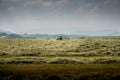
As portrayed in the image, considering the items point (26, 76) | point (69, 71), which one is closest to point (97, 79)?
point (69, 71)

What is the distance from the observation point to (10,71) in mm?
28734

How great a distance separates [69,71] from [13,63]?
1133 centimetres

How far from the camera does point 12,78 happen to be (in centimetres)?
2494

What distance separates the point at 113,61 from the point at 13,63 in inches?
693

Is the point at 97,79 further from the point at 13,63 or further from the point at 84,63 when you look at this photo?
the point at 13,63

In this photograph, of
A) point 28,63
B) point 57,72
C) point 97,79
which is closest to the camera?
point 97,79

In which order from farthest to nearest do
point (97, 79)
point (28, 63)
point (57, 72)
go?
point (28, 63)
point (57, 72)
point (97, 79)

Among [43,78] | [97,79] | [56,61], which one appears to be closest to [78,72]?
[97,79]

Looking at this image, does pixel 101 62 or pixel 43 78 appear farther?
pixel 101 62

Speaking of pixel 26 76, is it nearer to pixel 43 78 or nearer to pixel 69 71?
pixel 43 78

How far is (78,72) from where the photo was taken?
28109 mm

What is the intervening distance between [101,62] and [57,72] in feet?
36.7

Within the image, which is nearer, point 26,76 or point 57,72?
point 26,76

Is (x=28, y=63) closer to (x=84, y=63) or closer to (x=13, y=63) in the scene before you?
(x=13, y=63)
